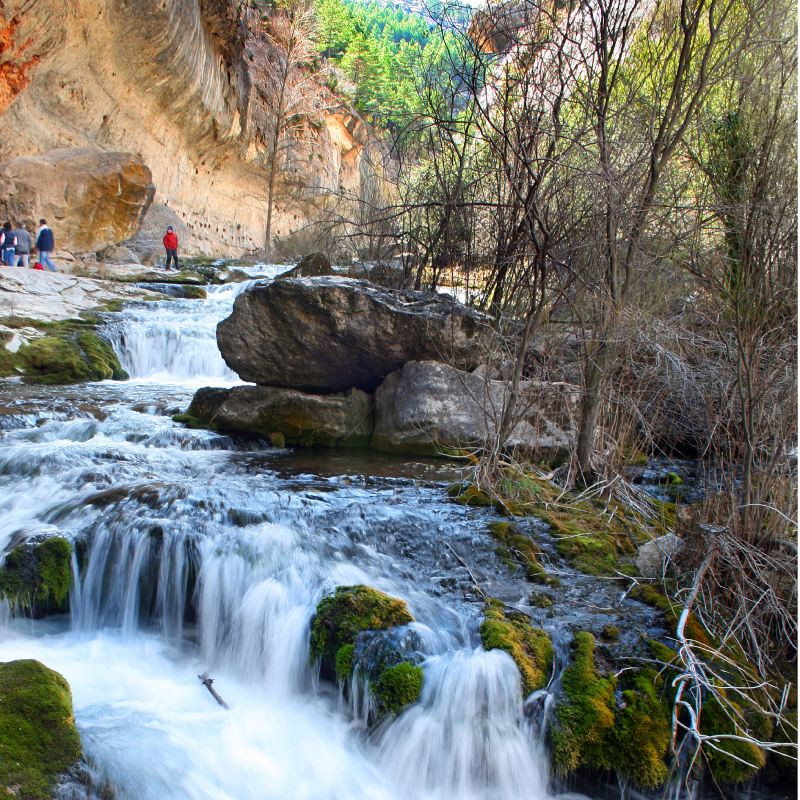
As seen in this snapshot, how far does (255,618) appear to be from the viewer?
4004 millimetres

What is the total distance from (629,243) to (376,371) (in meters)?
3.48

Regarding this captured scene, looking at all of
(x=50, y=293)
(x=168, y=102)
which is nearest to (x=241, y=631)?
(x=50, y=293)

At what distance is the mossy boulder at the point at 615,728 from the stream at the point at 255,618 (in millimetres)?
129

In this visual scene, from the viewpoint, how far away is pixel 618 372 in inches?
227

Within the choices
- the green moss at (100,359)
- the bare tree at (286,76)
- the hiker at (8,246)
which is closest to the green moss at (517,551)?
the green moss at (100,359)

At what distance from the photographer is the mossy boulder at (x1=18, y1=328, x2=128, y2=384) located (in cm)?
976

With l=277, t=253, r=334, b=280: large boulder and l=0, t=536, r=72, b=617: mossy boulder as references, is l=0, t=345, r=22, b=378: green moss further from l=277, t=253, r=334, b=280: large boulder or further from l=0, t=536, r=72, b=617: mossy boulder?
l=0, t=536, r=72, b=617: mossy boulder

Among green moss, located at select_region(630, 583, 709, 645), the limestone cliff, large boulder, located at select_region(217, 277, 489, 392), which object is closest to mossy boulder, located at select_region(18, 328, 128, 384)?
large boulder, located at select_region(217, 277, 489, 392)

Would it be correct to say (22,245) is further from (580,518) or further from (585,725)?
(585,725)

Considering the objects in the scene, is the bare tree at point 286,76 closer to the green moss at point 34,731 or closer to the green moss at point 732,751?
the green moss at point 34,731

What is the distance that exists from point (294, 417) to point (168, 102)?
1925cm

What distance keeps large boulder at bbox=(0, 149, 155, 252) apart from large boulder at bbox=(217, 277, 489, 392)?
11.6m

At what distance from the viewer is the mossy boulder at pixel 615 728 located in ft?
9.48

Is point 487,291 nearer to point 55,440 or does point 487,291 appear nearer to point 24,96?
point 55,440
